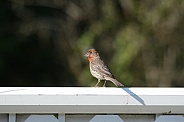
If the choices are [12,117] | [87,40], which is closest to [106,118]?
[12,117]

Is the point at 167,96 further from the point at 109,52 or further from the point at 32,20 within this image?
the point at 32,20

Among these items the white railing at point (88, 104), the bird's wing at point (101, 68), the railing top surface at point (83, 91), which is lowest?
the white railing at point (88, 104)

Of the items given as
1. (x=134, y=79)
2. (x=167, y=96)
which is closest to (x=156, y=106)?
(x=167, y=96)

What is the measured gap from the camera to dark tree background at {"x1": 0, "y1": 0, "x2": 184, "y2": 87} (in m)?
11.0

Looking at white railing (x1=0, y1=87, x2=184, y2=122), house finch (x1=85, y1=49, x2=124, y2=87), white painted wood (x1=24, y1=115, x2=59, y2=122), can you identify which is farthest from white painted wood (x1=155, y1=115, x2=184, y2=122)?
house finch (x1=85, y1=49, x2=124, y2=87)

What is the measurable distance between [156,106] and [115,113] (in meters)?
0.16

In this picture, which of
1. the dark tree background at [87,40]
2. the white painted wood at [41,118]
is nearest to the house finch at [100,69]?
the white painted wood at [41,118]

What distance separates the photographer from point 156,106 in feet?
8.50

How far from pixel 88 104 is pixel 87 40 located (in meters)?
8.40

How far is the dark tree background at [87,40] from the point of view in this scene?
36.0ft

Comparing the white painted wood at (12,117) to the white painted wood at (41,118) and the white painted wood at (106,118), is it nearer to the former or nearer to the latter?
the white painted wood at (41,118)

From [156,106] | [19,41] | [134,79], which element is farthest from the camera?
[19,41]

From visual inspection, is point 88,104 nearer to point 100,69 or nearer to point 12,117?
point 12,117

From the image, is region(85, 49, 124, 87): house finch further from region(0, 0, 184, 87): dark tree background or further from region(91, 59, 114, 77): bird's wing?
region(0, 0, 184, 87): dark tree background
